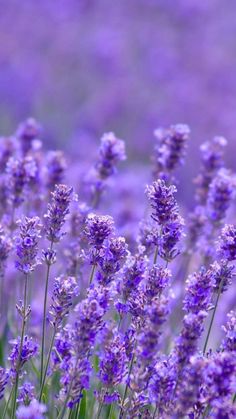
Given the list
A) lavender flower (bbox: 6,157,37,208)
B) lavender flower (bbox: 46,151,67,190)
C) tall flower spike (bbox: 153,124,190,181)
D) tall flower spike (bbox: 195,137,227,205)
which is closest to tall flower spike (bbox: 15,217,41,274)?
lavender flower (bbox: 6,157,37,208)

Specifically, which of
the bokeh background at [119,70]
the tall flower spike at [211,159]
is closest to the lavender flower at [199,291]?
the tall flower spike at [211,159]

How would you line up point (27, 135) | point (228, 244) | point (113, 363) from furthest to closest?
point (27, 135)
point (228, 244)
point (113, 363)

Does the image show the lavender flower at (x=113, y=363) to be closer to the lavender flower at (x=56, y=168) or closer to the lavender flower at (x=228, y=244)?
the lavender flower at (x=228, y=244)

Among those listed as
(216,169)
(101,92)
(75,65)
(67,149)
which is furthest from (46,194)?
(75,65)

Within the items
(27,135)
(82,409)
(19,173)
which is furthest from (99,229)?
(27,135)

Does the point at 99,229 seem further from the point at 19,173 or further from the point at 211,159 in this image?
the point at 211,159

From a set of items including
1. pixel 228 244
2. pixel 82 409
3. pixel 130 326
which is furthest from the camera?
pixel 82 409

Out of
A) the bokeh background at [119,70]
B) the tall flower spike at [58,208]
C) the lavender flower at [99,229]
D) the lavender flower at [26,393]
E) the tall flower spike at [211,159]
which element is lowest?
the lavender flower at [26,393]

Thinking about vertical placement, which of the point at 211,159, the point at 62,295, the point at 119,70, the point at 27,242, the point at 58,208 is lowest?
the point at 62,295
